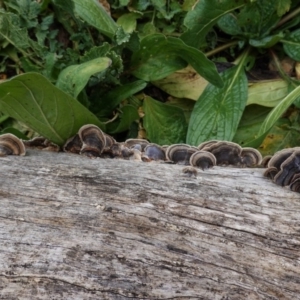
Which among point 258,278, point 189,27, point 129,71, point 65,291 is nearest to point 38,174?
point 65,291

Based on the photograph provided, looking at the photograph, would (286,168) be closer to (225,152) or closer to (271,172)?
(271,172)

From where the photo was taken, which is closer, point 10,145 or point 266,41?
point 10,145

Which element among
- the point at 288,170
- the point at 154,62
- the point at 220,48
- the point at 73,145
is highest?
the point at 220,48

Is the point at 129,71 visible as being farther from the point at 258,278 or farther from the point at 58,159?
the point at 258,278

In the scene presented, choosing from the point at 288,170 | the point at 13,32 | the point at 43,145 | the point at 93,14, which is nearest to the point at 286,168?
the point at 288,170

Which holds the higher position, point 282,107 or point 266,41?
point 266,41

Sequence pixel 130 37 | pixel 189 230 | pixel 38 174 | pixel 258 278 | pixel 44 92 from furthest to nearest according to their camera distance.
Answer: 1. pixel 130 37
2. pixel 44 92
3. pixel 38 174
4. pixel 189 230
5. pixel 258 278

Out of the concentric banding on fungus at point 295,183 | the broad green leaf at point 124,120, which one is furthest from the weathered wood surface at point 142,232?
the broad green leaf at point 124,120

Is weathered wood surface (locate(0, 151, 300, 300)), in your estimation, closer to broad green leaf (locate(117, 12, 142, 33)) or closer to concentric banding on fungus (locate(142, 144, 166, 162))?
concentric banding on fungus (locate(142, 144, 166, 162))
